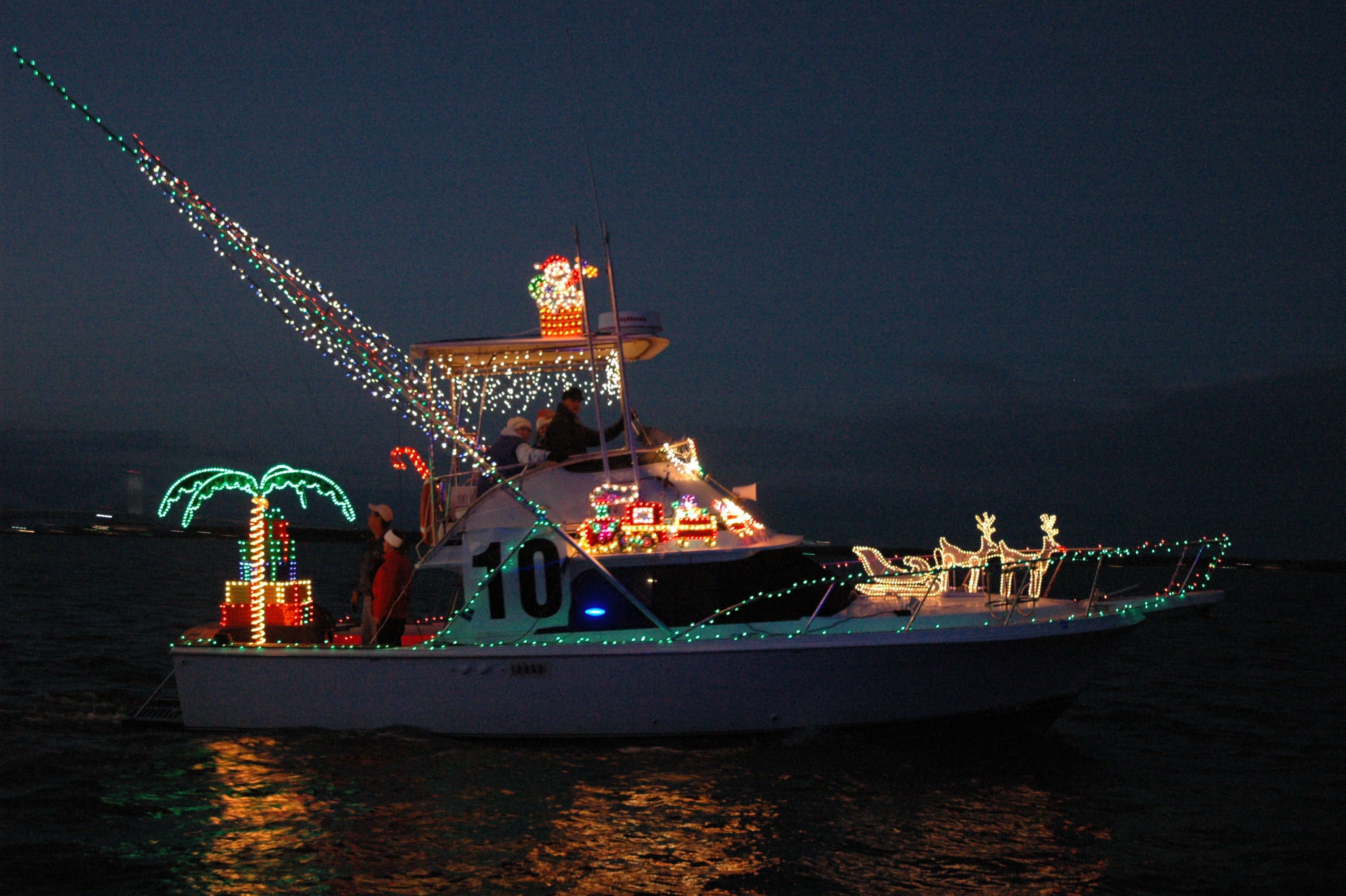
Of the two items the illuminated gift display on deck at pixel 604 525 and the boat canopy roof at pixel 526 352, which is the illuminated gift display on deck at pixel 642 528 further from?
the boat canopy roof at pixel 526 352

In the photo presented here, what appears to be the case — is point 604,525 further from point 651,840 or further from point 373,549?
point 651,840

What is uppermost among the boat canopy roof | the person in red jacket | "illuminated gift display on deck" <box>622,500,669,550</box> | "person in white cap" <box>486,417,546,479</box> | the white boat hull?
the boat canopy roof

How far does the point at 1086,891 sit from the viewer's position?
24.5 feet

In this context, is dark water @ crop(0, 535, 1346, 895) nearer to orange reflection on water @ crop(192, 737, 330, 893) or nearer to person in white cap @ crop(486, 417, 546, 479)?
orange reflection on water @ crop(192, 737, 330, 893)

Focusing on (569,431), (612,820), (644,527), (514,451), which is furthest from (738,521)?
(612,820)

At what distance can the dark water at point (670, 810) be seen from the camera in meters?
7.59

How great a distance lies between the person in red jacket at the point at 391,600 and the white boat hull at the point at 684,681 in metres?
0.44

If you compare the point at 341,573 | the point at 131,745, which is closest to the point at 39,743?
the point at 131,745

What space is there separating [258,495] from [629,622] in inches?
156

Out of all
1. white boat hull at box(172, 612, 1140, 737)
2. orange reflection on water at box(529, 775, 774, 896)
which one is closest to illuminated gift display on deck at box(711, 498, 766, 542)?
white boat hull at box(172, 612, 1140, 737)

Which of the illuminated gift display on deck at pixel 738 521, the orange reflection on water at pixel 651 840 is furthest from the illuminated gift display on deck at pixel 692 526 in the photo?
the orange reflection on water at pixel 651 840

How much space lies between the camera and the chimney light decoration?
11070 millimetres

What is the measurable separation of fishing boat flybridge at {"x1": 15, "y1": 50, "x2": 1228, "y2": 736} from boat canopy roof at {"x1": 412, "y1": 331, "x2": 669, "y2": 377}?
49 mm

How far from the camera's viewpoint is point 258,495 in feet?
35.7
